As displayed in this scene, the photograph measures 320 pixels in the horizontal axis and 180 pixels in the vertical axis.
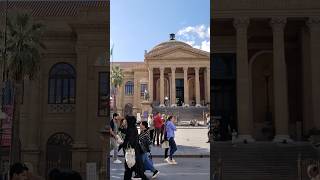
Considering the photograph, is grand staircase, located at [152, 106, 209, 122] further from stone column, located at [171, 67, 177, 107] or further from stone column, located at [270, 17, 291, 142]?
stone column, located at [270, 17, 291, 142]

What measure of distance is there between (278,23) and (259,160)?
1.36m

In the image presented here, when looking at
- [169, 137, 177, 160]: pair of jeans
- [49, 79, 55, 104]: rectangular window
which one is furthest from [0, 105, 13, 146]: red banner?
[169, 137, 177, 160]: pair of jeans

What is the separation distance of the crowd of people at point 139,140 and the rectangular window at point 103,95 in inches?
7.1

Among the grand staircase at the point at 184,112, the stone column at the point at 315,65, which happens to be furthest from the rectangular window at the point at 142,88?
the stone column at the point at 315,65

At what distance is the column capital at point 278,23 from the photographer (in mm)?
3956

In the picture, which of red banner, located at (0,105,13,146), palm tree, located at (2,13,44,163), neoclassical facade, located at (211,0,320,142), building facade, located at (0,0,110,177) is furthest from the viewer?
neoclassical facade, located at (211,0,320,142)

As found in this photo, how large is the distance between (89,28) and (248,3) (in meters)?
1.56

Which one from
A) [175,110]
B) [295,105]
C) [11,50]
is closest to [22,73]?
[11,50]

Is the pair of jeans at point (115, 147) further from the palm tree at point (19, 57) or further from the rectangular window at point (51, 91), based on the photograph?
the palm tree at point (19, 57)

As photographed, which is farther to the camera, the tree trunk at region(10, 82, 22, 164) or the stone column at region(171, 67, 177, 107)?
the stone column at region(171, 67, 177, 107)

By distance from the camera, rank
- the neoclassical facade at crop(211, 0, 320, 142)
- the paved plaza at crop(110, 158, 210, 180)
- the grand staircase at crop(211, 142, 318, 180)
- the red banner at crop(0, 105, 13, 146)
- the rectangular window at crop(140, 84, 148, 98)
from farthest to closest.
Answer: the rectangular window at crop(140, 84, 148, 98)
the paved plaza at crop(110, 158, 210, 180)
the grand staircase at crop(211, 142, 318, 180)
the neoclassical facade at crop(211, 0, 320, 142)
the red banner at crop(0, 105, 13, 146)

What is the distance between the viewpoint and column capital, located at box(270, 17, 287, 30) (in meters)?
3.96

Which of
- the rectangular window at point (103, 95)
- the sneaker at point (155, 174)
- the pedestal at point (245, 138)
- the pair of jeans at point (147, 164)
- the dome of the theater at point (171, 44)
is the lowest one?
the sneaker at point (155, 174)

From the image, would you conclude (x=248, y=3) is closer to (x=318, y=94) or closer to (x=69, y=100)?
(x=318, y=94)
